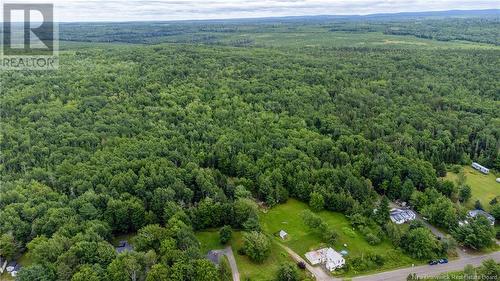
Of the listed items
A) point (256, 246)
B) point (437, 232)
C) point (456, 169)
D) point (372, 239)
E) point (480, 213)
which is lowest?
point (256, 246)

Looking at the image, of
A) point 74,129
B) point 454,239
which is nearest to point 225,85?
point 74,129

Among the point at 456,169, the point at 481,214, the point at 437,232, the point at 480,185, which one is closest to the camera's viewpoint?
the point at 437,232

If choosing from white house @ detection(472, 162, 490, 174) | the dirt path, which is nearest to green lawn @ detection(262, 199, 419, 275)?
the dirt path

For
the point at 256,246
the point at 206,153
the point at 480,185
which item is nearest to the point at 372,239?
the point at 256,246

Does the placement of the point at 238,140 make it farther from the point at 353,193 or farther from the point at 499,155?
the point at 499,155

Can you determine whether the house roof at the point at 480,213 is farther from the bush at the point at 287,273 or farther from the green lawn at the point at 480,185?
the bush at the point at 287,273

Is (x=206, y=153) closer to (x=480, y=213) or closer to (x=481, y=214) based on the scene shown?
(x=481, y=214)

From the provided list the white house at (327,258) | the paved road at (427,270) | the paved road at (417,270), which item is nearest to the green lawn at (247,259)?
the paved road at (417,270)
